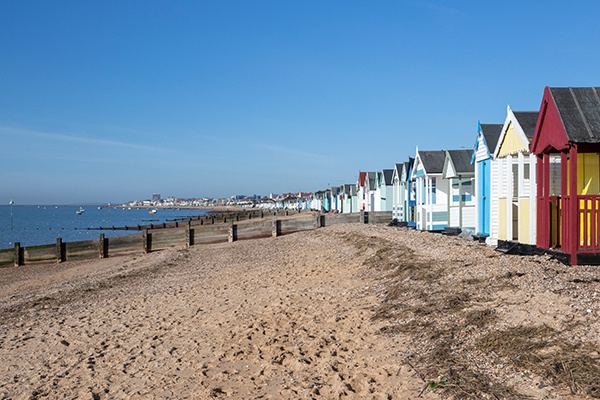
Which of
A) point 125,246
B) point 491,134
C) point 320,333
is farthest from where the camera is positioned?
point 125,246

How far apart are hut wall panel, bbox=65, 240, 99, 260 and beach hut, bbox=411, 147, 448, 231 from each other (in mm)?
17158

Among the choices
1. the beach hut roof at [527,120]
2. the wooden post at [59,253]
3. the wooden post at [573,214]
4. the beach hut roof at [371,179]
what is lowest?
the wooden post at [59,253]

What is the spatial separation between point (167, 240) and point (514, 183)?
1762cm

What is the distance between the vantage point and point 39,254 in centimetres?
2111

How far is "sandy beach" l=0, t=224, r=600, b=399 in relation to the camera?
4.75 metres

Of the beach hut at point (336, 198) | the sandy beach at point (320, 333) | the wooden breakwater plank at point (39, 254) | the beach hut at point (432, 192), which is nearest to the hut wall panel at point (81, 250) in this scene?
the wooden breakwater plank at point (39, 254)

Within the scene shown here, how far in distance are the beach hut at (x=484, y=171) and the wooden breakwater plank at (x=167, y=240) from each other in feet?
50.5

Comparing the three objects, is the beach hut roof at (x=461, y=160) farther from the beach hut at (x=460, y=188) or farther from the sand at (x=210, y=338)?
the sand at (x=210, y=338)

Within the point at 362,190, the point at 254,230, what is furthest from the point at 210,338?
the point at 362,190

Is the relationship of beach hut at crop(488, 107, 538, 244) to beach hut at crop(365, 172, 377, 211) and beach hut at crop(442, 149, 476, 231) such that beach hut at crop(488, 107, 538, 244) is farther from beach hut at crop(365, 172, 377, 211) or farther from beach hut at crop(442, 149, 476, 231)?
beach hut at crop(365, 172, 377, 211)

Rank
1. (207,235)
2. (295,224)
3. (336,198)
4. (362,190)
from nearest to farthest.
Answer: (207,235) < (295,224) < (362,190) < (336,198)

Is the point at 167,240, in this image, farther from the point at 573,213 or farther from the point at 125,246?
the point at 573,213

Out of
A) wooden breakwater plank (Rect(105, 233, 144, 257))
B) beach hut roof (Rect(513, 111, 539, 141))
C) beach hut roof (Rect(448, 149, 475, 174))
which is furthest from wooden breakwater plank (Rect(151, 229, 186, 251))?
beach hut roof (Rect(513, 111, 539, 141))

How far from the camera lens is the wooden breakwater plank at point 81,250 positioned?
2158 centimetres
